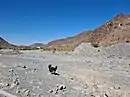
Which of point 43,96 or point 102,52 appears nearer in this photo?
point 43,96

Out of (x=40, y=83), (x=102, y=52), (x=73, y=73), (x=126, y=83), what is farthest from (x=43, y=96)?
(x=102, y=52)

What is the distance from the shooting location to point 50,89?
15.5m

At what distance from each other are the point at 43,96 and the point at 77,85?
3796 mm

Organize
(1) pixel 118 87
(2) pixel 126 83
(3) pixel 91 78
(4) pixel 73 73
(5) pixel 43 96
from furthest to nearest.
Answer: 1. (4) pixel 73 73
2. (3) pixel 91 78
3. (2) pixel 126 83
4. (1) pixel 118 87
5. (5) pixel 43 96

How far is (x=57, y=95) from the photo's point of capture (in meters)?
14.1

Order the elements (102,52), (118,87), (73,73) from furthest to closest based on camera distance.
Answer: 1. (102,52)
2. (73,73)
3. (118,87)

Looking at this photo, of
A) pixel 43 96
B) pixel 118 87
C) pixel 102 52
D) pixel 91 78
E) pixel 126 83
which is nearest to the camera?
pixel 43 96

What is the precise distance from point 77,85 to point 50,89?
2.29 metres

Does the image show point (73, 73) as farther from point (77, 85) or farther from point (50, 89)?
point (50, 89)

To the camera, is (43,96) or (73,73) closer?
(43,96)

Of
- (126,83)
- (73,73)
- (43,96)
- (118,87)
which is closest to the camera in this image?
(43,96)

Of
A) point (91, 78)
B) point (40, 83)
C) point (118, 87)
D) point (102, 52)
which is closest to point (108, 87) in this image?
point (118, 87)

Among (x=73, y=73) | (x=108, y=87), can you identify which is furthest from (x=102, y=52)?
(x=108, y=87)

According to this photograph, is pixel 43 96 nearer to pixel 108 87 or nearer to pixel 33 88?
pixel 33 88
